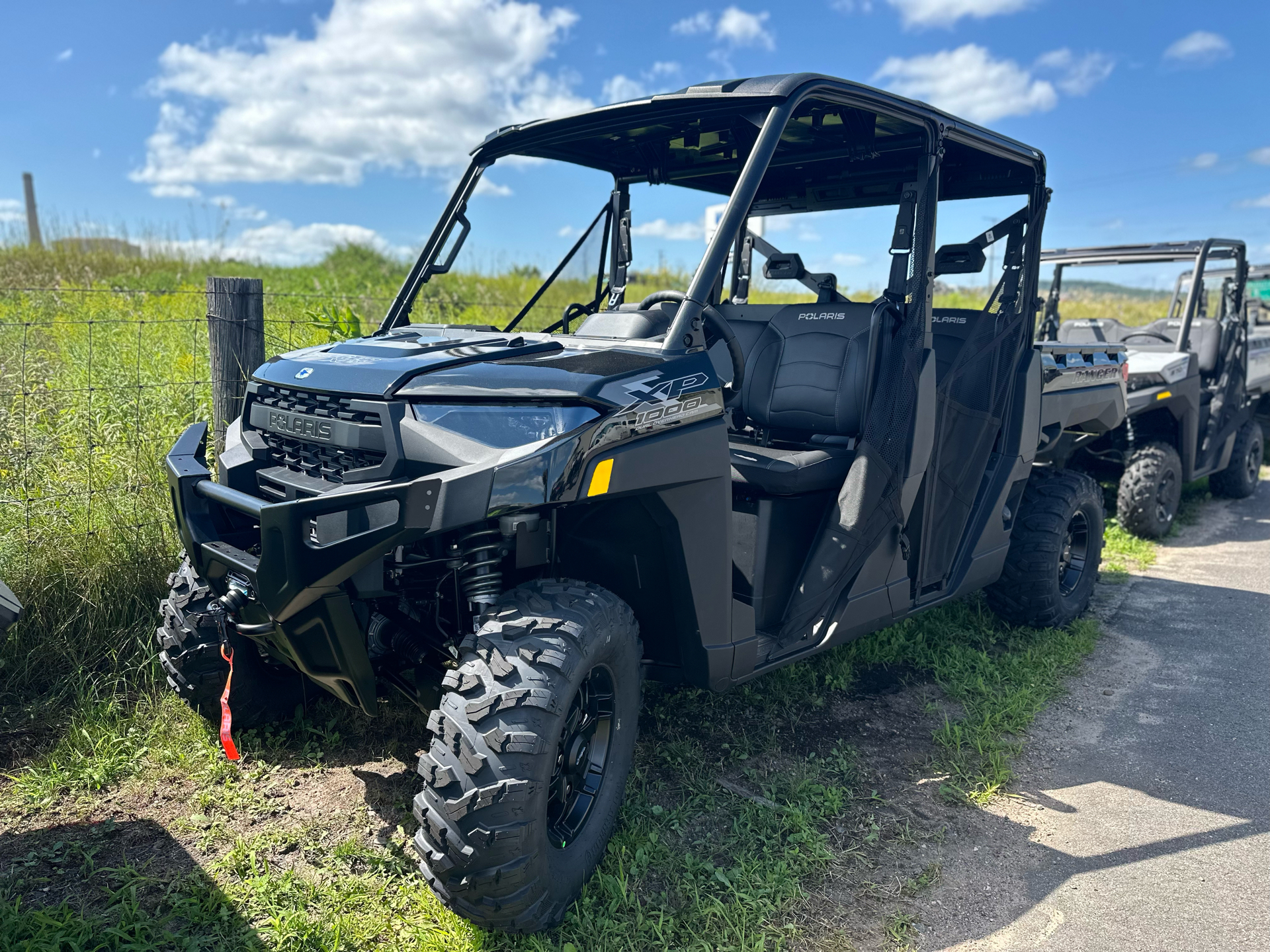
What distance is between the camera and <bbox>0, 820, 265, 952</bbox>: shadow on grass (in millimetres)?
2352

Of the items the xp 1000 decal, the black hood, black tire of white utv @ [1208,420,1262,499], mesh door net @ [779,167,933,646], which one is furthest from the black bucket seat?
black tire of white utv @ [1208,420,1262,499]

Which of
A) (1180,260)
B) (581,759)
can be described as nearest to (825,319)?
(581,759)

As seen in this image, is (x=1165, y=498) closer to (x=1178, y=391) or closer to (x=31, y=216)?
(x=1178, y=391)

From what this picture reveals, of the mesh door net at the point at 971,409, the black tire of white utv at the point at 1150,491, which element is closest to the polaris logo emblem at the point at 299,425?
the mesh door net at the point at 971,409

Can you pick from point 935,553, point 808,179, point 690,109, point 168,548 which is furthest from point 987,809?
point 168,548

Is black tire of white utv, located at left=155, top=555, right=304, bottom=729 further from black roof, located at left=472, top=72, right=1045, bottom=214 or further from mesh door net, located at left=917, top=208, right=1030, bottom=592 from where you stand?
mesh door net, located at left=917, top=208, right=1030, bottom=592

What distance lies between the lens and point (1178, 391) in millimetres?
6828

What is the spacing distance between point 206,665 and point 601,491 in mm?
1654

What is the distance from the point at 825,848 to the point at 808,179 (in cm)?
289

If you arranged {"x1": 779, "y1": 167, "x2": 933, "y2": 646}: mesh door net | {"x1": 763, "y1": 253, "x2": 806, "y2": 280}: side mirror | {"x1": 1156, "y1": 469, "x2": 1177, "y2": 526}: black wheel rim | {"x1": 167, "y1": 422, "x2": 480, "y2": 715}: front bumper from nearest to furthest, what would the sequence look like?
1. {"x1": 167, "y1": 422, "x2": 480, "y2": 715}: front bumper
2. {"x1": 779, "y1": 167, "x2": 933, "y2": 646}: mesh door net
3. {"x1": 763, "y1": 253, "x2": 806, "y2": 280}: side mirror
4. {"x1": 1156, "y1": 469, "x2": 1177, "y2": 526}: black wheel rim

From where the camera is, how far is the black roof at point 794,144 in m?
2.91

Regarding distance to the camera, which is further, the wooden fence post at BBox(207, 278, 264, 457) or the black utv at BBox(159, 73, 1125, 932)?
the wooden fence post at BBox(207, 278, 264, 457)

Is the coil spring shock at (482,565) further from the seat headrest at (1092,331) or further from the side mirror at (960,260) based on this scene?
the seat headrest at (1092,331)

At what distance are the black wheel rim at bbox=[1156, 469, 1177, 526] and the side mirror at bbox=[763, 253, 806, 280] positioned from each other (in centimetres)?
403
